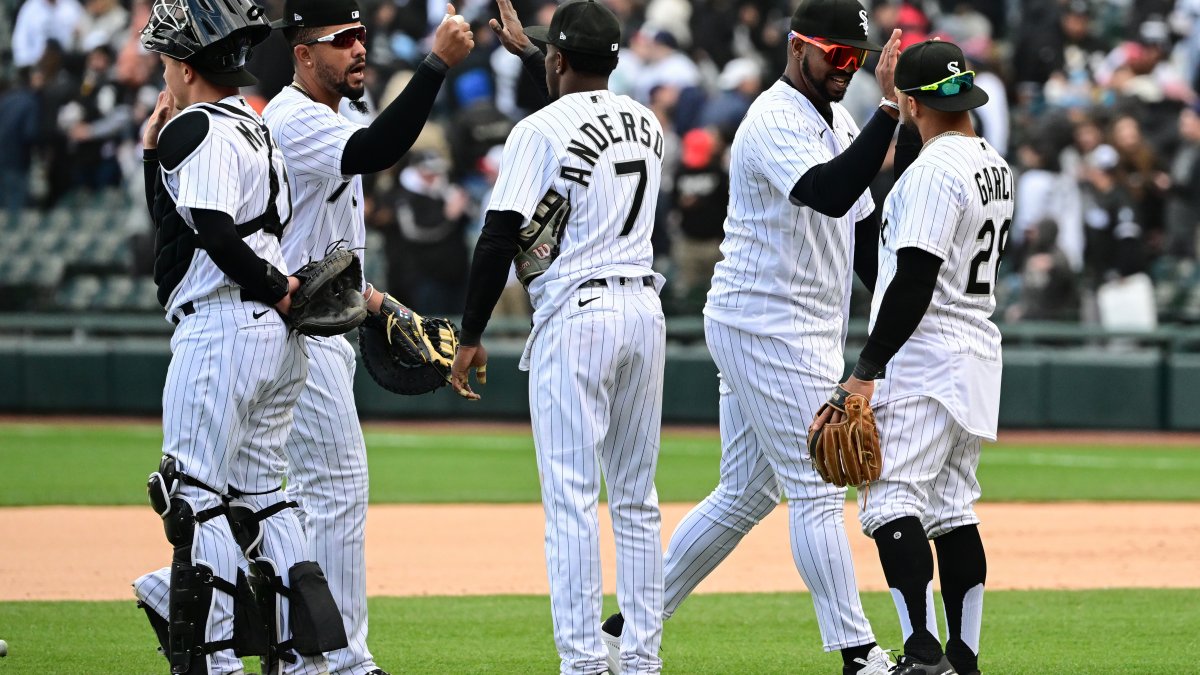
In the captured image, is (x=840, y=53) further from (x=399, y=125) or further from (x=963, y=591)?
(x=963, y=591)

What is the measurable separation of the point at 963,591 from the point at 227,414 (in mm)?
2304

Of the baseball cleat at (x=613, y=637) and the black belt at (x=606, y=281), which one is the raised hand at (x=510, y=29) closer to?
the black belt at (x=606, y=281)

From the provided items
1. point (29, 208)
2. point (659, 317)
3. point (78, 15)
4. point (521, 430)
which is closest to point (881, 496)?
point (659, 317)

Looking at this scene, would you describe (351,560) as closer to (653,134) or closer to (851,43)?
(653,134)

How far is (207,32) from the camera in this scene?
4.72 meters

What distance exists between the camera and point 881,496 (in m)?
5.02

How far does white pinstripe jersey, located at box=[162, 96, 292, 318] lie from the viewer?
461cm

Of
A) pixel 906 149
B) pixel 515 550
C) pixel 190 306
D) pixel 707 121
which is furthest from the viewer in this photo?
pixel 707 121

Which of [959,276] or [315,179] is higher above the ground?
[315,179]

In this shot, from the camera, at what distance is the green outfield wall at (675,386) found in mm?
13727

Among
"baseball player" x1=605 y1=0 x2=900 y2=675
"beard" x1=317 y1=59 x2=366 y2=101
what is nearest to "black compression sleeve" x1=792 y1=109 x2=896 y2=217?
"baseball player" x1=605 y1=0 x2=900 y2=675

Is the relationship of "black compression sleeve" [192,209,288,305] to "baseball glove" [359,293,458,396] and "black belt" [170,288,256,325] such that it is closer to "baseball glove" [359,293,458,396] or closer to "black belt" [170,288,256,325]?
"black belt" [170,288,256,325]

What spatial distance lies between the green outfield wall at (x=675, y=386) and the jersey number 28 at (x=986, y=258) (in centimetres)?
884

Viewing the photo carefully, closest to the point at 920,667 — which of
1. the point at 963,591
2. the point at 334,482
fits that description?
the point at 963,591
